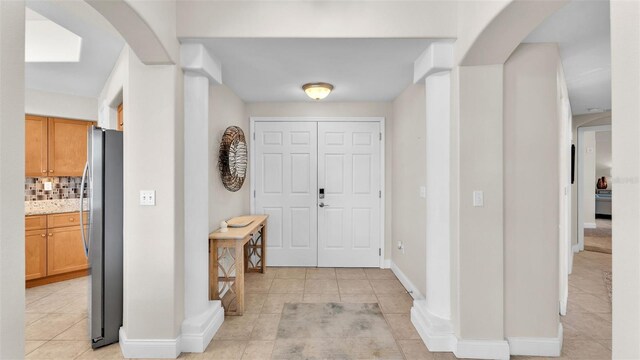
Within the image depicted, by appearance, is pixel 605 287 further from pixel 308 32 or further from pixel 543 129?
pixel 308 32

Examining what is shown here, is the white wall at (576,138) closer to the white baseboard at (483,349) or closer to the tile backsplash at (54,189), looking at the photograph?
the white baseboard at (483,349)

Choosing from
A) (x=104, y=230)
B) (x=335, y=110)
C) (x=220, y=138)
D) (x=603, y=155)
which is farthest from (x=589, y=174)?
(x=104, y=230)

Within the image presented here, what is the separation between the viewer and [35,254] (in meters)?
3.60

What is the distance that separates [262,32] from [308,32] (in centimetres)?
34

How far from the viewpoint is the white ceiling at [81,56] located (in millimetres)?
2074

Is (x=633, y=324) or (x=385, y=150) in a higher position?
(x=385, y=150)

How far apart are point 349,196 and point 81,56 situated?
11.0ft

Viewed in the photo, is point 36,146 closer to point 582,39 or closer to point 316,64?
point 316,64

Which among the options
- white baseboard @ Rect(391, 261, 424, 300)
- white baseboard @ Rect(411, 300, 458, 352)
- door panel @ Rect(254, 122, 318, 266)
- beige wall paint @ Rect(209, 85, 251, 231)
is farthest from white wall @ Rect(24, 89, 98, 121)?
white baseboard @ Rect(411, 300, 458, 352)

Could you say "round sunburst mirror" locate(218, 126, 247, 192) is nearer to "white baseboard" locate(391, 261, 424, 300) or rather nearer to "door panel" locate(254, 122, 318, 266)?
"door panel" locate(254, 122, 318, 266)

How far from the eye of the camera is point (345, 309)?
Answer: 9.66ft

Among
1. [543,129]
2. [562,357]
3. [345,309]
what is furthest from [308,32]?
[562,357]

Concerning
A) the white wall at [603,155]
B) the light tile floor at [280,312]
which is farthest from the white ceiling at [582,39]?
the white wall at [603,155]

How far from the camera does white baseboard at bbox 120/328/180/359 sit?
217 centimetres
